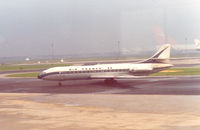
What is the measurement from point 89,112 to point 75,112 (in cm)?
92

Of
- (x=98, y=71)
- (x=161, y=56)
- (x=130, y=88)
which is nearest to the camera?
(x=130, y=88)

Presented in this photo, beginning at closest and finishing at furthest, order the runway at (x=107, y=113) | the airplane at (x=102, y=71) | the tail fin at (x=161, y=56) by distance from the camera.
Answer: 1. the runway at (x=107, y=113)
2. the airplane at (x=102, y=71)
3. the tail fin at (x=161, y=56)

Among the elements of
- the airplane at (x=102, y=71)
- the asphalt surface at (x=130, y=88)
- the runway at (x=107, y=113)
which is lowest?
the asphalt surface at (x=130, y=88)

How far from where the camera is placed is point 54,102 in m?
22.9

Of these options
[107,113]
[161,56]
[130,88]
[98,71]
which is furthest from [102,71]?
[107,113]

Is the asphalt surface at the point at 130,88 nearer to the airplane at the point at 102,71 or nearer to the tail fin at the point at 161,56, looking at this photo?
the airplane at the point at 102,71

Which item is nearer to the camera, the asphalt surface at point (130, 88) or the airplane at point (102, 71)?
the asphalt surface at point (130, 88)

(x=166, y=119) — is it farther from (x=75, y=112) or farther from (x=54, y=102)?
(x=54, y=102)

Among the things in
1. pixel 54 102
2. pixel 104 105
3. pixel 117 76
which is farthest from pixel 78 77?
pixel 104 105

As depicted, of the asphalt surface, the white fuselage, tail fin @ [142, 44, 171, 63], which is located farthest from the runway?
tail fin @ [142, 44, 171, 63]

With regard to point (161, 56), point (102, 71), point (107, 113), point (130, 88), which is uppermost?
point (161, 56)

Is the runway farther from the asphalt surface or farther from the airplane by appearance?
the airplane

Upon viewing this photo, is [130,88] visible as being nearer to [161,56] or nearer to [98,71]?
[98,71]

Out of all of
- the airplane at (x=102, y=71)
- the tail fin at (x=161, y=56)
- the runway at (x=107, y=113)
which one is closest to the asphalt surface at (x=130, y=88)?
the airplane at (x=102, y=71)
